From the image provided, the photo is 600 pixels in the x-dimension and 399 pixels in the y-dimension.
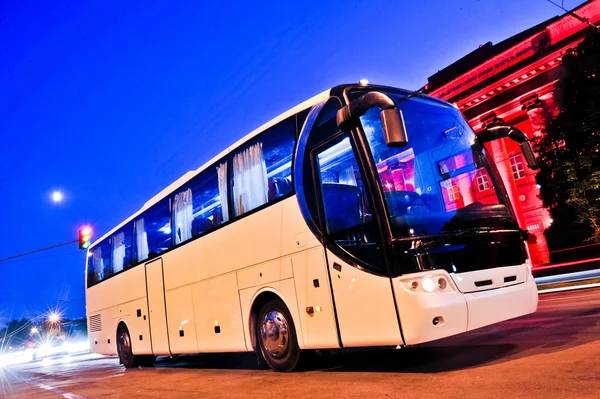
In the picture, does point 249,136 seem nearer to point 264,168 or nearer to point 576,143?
point 264,168

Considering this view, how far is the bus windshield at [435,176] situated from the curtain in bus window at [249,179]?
2263mm

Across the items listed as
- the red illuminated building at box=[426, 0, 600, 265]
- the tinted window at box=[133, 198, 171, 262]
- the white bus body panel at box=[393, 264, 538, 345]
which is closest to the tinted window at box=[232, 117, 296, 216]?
the white bus body panel at box=[393, 264, 538, 345]

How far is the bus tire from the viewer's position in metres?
7.09

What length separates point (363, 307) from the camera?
5.76 meters

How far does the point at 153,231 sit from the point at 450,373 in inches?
321

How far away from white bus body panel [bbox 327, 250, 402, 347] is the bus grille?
458 inches

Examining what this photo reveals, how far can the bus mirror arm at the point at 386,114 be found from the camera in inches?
195

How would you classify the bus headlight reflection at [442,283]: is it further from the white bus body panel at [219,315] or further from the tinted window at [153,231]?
the tinted window at [153,231]

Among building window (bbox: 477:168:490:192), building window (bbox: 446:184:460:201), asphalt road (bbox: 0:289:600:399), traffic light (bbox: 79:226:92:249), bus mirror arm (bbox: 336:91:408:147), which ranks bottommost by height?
asphalt road (bbox: 0:289:600:399)

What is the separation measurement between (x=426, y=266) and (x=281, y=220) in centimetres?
252

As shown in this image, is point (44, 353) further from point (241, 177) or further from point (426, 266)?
point (426, 266)

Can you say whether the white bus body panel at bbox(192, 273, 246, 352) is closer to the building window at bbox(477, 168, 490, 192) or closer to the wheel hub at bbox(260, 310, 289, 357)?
the wheel hub at bbox(260, 310, 289, 357)

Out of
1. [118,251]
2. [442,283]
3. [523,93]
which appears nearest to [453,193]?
[442,283]

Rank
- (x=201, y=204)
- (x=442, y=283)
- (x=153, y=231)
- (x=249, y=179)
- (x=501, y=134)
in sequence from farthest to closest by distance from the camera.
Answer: (x=153, y=231) → (x=201, y=204) → (x=249, y=179) → (x=501, y=134) → (x=442, y=283)
